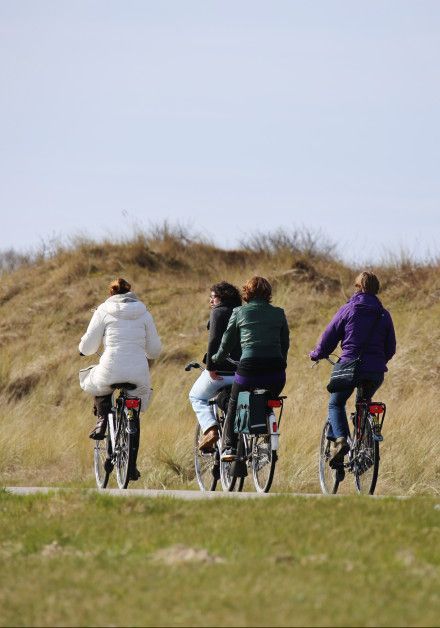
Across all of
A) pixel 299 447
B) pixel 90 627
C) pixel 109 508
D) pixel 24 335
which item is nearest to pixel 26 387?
pixel 24 335

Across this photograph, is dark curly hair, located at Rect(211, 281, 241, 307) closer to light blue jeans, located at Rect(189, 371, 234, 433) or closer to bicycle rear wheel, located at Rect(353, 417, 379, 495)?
light blue jeans, located at Rect(189, 371, 234, 433)

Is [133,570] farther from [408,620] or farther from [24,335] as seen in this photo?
[24,335]

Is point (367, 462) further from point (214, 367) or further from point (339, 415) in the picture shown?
point (214, 367)

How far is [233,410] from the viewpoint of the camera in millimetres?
13086

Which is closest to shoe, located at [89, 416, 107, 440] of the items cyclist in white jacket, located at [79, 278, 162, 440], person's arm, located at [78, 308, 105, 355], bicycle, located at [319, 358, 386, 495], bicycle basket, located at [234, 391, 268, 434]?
cyclist in white jacket, located at [79, 278, 162, 440]

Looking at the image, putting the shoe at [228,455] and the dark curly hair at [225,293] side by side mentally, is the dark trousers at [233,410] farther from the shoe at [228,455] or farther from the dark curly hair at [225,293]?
the dark curly hair at [225,293]

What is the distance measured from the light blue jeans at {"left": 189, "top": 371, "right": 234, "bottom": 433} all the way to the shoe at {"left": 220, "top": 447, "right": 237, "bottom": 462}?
555 mm

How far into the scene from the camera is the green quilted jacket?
1286cm

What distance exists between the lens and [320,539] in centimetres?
861

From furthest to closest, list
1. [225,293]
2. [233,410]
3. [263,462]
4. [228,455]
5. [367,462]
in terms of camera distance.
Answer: [225,293] → [228,455] → [233,410] → [263,462] → [367,462]

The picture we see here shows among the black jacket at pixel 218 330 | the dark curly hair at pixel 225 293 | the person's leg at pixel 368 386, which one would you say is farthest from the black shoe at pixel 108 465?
the person's leg at pixel 368 386

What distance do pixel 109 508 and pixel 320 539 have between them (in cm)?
227

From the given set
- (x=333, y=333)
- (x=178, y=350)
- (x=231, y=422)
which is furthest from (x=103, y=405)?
(x=178, y=350)

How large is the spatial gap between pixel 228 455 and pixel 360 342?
6.24 feet
